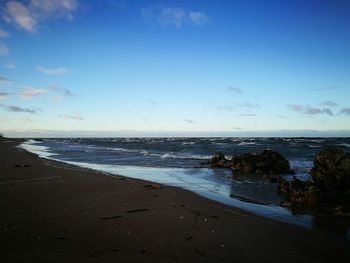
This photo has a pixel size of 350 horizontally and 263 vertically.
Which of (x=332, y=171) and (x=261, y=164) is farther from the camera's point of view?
(x=261, y=164)

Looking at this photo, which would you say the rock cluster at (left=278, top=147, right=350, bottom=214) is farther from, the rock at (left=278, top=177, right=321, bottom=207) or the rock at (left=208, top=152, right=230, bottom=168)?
the rock at (left=208, top=152, right=230, bottom=168)

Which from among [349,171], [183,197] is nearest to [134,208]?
[183,197]

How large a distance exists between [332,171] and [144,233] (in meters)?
7.23

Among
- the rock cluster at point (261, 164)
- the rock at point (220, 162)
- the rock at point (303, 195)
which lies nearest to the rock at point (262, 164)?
the rock cluster at point (261, 164)

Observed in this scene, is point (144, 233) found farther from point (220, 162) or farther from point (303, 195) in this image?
point (220, 162)

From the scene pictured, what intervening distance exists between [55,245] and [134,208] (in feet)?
10.3

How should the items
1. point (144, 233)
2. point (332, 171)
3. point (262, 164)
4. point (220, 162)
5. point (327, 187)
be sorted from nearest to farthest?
1. point (144, 233)
2. point (327, 187)
3. point (332, 171)
4. point (262, 164)
5. point (220, 162)

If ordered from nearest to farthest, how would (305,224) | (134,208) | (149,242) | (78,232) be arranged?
1. (149,242)
2. (78,232)
3. (305,224)
4. (134,208)

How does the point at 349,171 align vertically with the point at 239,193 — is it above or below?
above

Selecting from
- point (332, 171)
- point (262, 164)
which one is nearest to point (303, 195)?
point (332, 171)

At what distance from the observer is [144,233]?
21.2 ft

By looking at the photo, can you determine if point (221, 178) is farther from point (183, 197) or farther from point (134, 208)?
point (134, 208)

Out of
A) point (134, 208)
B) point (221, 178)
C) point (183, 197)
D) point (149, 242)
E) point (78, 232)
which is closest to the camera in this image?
point (149, 242)

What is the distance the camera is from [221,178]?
54.2 ft
